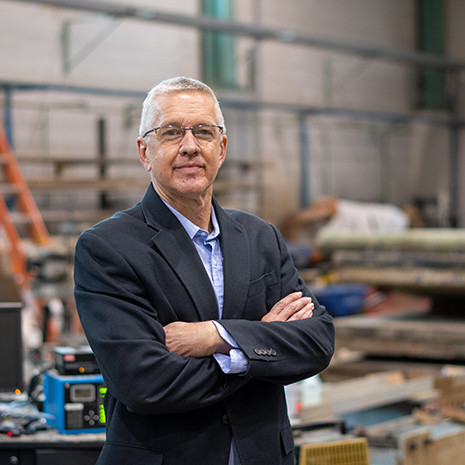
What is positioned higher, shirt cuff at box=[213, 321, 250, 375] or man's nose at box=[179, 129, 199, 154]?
man's nose at box=[179, 129, 199, 154]

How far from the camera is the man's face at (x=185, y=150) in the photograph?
2.16 meters

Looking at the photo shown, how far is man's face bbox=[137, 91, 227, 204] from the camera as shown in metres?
2.16

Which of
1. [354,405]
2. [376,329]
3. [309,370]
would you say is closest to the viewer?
[309,370]

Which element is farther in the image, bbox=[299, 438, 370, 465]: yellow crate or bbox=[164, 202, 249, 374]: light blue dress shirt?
bbox=[299, 438, 370, 465]: yellow crate

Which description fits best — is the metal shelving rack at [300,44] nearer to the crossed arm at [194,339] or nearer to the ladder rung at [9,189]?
the ladder rung at [9,189]

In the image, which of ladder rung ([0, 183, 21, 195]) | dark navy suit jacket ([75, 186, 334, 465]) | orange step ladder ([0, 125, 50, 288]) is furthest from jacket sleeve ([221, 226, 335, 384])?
ladder rung ([0, 183, 21, 195])

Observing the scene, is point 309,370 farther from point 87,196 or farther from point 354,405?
point 87,196

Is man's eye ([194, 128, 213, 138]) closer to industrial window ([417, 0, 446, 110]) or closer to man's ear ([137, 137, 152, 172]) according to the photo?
man's ear ([137, 137, 152, 172])

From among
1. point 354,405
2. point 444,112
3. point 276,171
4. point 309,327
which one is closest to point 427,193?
point 444,112

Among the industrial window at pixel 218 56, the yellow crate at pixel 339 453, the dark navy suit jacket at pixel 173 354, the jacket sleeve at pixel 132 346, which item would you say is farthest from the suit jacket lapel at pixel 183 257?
the industrial window at pixel 218 56

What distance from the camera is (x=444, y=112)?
55.2ft

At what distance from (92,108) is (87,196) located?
1.22 meters

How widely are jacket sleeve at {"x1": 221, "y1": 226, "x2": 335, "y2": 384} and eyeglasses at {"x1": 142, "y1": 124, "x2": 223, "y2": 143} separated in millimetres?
494

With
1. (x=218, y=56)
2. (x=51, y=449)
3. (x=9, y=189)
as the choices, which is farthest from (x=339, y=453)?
(x=218, y=56)
